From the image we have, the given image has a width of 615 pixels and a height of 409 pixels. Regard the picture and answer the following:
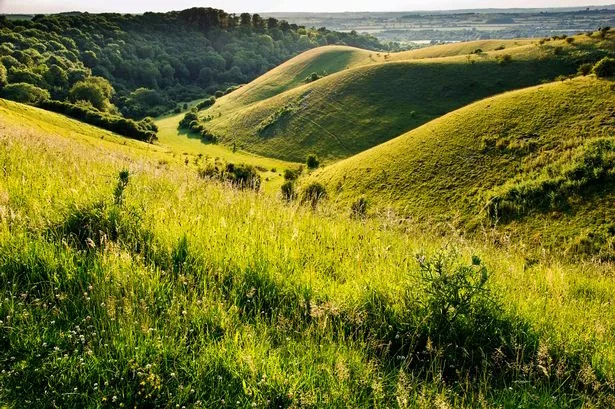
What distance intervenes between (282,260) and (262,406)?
8.51 feet

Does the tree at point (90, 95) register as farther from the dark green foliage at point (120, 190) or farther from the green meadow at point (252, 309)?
the dark green foliage at point (120, 190)

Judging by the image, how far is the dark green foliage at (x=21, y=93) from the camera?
122 metres

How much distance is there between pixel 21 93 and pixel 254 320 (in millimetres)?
145442

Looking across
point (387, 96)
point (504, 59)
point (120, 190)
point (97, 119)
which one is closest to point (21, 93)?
point (97, 119)

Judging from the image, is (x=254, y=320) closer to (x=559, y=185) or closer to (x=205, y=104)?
(x=559, y=185)

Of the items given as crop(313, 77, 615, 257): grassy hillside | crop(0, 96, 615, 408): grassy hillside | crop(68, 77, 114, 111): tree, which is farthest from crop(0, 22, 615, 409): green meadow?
crop(68, 77, 114, 111): tree

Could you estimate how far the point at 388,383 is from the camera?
453 centimetres

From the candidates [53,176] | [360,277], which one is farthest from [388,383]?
[53,176]

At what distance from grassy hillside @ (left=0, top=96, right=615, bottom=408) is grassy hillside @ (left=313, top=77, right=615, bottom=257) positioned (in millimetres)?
36806

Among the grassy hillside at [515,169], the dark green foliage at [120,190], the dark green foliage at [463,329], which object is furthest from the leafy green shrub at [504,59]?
the dark green foliage at [463,329]

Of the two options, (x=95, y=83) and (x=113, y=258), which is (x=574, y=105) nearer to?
(x=113, y=258)

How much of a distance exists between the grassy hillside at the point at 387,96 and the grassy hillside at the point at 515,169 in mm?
32035

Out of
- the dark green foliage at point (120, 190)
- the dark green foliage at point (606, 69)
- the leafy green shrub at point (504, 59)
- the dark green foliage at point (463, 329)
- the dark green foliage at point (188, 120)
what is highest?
the leafy green shrub at point (504, 59)

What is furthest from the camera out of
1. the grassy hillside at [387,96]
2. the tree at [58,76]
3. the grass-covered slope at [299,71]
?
the grass-covered slope at [299,71]
